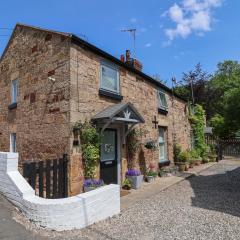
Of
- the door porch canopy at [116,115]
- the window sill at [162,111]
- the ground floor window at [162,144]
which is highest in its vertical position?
the window sill at [162,111]

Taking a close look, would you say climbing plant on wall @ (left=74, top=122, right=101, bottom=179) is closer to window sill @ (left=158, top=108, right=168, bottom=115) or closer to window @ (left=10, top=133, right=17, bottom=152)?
window @ (left=10, top=133, right=17, bottom=152)

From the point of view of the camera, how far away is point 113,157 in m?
8.77

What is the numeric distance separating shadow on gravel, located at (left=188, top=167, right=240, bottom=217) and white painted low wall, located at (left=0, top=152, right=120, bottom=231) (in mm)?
2549

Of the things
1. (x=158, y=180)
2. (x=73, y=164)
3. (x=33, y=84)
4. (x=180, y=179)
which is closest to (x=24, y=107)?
(x=33, y=84)

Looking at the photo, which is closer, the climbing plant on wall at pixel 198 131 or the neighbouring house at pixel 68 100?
the neighbouring house at pixel 68 100

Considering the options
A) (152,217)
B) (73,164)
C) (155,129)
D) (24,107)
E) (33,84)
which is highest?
(33,84)

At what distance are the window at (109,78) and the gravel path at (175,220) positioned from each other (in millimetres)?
3810

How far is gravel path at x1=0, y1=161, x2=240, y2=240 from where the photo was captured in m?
4.72

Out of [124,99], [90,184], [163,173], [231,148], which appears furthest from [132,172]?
[231,148]

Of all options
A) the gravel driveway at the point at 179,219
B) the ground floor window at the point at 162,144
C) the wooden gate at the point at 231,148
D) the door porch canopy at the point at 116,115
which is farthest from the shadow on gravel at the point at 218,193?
the wooden gate at the point at 231,148

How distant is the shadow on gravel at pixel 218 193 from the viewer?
6.46 metres

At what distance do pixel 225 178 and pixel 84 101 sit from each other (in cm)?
709

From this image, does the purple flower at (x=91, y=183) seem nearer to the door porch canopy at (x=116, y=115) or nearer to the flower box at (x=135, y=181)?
the door porch canopy at (x=116, y=115)

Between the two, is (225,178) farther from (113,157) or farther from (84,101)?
(84,101)
